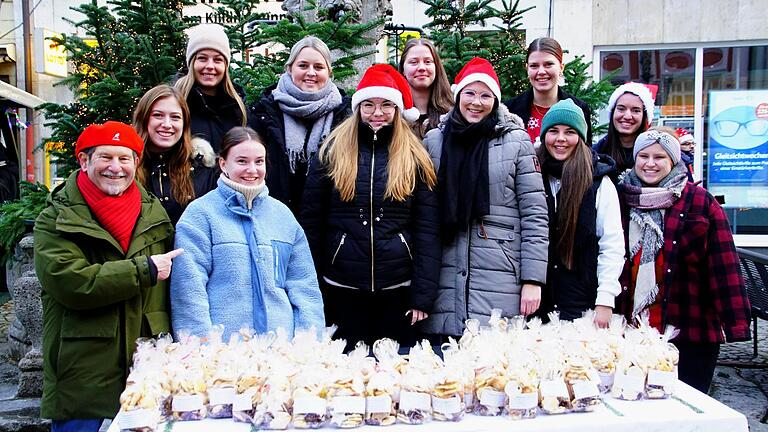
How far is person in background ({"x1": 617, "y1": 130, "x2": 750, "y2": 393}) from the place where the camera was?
3.68 meters

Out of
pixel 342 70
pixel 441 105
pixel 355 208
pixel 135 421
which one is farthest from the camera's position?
pixel 342 70

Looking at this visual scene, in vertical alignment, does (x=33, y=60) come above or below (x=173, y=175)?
above

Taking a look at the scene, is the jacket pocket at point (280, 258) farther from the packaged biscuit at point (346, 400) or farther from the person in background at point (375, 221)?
the packaged biscuit at point (346, 400)

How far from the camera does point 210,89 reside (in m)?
4.23

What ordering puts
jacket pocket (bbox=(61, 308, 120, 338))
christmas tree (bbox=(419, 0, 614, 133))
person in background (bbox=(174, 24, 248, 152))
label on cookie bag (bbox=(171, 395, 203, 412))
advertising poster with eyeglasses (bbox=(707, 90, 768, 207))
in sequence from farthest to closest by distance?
advertising poster with eyeglasses (bbox=(707, 90, 768, 207)) < christmas tree (bbox=(419, 0, 614, 133)) < person in background (bbox=(174, 24, 248, 152)) < jacket pocket (bbox=(61, 308, 120, 338)) < label on cookie bag (bbox=(171, 395, 203, 412))

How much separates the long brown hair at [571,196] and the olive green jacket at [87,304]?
223 centimetres

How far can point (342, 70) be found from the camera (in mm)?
5414

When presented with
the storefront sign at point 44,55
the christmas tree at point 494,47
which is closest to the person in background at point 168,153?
the christmas tree at point 494,47

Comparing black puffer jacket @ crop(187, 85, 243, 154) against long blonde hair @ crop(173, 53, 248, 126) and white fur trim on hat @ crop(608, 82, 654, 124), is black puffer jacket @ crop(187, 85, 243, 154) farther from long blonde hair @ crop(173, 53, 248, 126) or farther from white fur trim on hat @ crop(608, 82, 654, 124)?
white fur trim on hat @ crop(608, 82, 654, 124)

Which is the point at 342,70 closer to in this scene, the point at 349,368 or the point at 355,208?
the point at 355,208

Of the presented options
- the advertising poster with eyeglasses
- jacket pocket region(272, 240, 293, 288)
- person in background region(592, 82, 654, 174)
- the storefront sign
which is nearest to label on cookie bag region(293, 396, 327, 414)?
jacket pocket region(272, 240, 293, 288)

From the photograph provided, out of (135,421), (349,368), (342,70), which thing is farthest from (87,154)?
(342,70)

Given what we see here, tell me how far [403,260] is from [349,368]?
1.30 metres

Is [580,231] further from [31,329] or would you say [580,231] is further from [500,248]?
[31,329]
